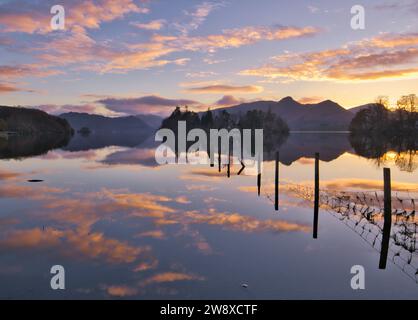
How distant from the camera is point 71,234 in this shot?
66.3 ft

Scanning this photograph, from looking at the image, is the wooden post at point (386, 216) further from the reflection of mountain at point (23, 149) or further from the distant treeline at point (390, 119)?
the distant treeline at point (390, 119)

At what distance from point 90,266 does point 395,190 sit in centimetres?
2954

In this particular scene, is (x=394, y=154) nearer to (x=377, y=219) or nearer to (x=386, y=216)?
(x=377, y=219)

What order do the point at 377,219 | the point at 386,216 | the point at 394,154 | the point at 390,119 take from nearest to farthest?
the point at 386,216, the point at 377,219, the point at 394,154, the point at 390,119

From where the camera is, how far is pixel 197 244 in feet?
60.6

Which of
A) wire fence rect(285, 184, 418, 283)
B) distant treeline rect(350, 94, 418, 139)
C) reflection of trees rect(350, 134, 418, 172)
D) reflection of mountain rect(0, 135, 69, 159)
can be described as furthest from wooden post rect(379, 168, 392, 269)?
distant treeline rect(350, 94, 418, 139)

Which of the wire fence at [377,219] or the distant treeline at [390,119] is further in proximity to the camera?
the distant treeline at [390,119]

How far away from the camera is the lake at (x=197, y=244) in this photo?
13.5 m

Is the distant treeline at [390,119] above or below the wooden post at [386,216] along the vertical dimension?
above

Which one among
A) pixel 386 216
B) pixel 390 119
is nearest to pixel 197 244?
pixel 386 216

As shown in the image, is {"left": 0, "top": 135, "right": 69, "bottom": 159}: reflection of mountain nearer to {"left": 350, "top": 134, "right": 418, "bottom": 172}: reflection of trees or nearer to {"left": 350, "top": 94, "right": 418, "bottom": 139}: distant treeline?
{"left": 350, "top": 134, "right": 418, "bottom": 172}: reflection of trees

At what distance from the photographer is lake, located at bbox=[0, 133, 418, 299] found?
44.3 ft

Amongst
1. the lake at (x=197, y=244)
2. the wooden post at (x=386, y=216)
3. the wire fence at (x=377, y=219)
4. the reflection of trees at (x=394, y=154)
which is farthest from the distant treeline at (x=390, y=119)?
the wooden post at (x=386, y=216)
